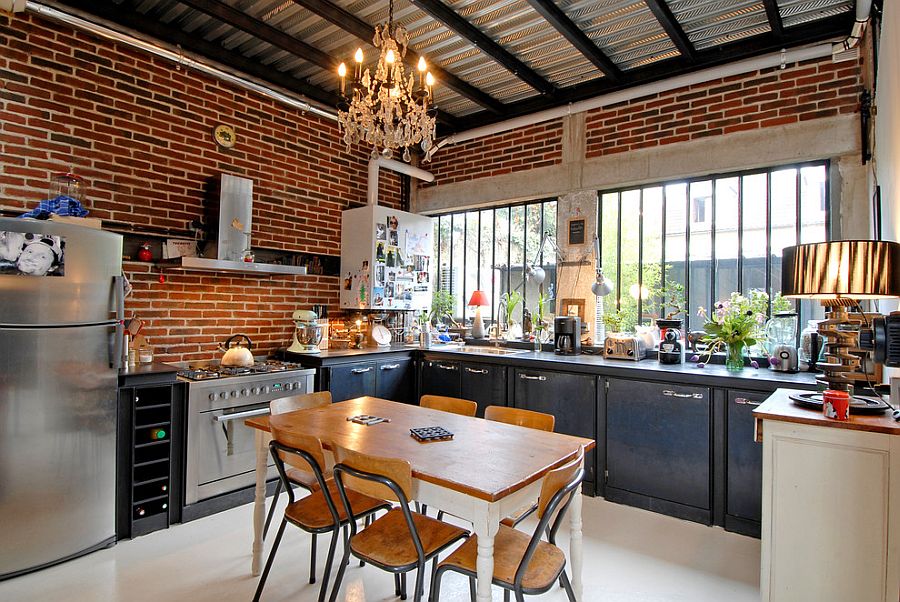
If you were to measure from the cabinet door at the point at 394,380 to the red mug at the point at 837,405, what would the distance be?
3273 millimetres

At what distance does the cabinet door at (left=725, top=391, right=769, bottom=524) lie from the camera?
3.04m

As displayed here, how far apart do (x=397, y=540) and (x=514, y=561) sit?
1.57ft

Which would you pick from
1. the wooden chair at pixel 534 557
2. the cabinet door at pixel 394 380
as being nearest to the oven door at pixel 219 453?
the cabinet door at pixel 394 380

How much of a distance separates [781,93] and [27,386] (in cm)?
514

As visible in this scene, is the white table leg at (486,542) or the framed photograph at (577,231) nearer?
the white table leg at (486,542)

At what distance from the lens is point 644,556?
2.81 metres

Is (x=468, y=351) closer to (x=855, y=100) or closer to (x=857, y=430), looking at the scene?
(x=857, y=430)

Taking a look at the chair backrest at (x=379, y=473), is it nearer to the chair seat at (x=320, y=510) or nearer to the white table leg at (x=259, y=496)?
the chair seat at (x=320, y=510)

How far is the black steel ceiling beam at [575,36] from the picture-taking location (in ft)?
10.7

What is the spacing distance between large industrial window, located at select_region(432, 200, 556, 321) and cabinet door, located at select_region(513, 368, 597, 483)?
116 cm

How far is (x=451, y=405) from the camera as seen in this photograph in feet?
9.78

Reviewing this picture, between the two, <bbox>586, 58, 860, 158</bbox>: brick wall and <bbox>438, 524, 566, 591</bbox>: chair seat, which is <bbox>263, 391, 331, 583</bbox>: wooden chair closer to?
<bbox>438, 524, 566, 591</bbox>: chair seat

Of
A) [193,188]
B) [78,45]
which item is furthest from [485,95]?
[78,45]

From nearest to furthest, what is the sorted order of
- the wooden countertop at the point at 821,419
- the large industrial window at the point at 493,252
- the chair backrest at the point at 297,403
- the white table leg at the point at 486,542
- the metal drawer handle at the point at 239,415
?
the white table leg at the point at 486,542
the wooden countertop at the point at 821,419
the chair backrest at the point at 297,403
the metal drawer handle at the point at 239,415
the large industrial window at the point at 493,252
